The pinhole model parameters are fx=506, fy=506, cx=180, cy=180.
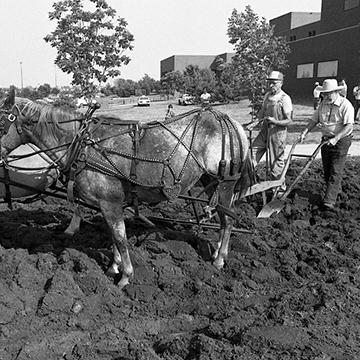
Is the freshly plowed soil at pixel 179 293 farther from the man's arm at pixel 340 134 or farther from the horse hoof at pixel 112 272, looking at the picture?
the man's arm at pixel 340 134

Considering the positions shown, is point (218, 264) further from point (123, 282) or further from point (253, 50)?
point (253, 50)

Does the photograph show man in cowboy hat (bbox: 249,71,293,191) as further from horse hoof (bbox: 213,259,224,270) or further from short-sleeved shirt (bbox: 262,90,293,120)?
horse hoof (bbox: 213,259,224,270)

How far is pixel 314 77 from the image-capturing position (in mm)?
39094

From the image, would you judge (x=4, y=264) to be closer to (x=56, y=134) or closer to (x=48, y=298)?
(x=48, y=298)

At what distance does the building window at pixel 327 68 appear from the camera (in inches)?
1454

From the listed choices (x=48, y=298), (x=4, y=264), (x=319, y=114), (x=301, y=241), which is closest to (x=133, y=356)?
(x=48, y=298)

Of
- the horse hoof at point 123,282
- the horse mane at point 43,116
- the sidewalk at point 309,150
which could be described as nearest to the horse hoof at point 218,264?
the horse hoof at point 123,282

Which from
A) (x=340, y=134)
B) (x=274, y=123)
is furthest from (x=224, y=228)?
(x=340, y=134)

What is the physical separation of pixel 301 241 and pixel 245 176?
50.8 inches

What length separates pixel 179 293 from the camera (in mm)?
5152

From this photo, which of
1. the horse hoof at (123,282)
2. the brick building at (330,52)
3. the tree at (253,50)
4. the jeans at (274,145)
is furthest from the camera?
the brick building at (330,52)

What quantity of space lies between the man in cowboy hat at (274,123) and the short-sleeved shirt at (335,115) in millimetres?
523

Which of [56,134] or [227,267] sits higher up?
[56,134]

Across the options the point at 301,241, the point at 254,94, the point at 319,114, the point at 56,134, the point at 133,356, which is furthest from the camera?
the point at 254,94
